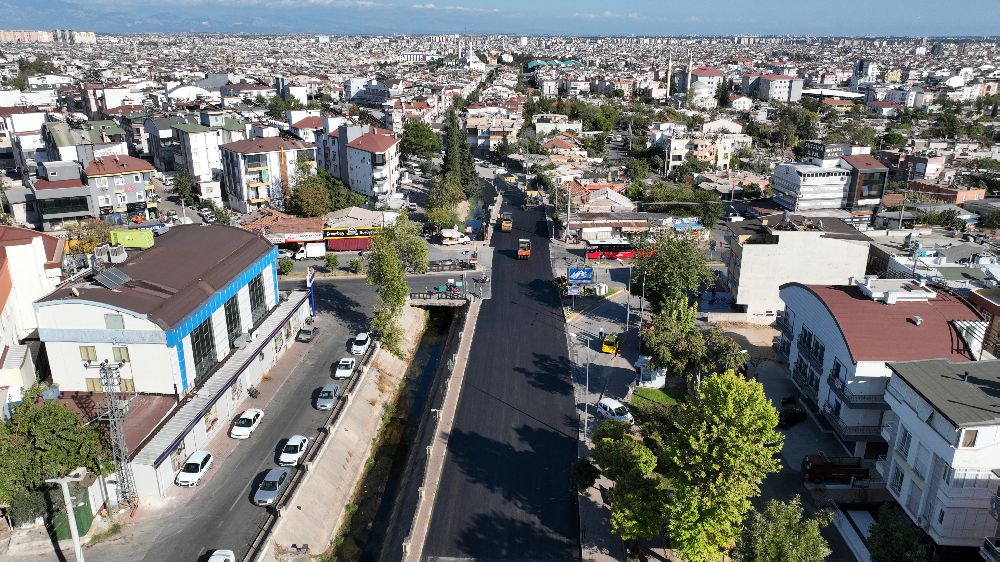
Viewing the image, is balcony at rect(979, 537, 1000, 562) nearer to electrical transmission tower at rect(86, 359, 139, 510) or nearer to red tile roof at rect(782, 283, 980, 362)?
red tile roof at rect(782, 283, 980, 362)

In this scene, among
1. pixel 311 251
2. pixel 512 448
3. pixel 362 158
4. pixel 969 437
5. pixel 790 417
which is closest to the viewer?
pixel 969 437

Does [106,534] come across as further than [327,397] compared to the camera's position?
No

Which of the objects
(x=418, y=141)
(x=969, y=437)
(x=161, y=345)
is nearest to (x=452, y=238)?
(x=161, y=345)

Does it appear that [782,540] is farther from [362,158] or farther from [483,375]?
[362,158]

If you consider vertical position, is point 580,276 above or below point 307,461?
above

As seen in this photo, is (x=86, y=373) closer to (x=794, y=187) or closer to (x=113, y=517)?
(x=113, y=517)

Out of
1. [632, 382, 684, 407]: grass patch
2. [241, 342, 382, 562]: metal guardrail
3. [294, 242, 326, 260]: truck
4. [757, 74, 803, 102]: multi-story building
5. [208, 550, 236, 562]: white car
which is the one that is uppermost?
[757, 74, 803, 102]: multi-story building

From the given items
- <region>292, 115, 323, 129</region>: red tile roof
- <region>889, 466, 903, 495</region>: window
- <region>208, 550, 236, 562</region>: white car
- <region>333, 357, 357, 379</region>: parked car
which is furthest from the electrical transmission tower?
<region>292, 115, 323, 129</region>: red tile roof

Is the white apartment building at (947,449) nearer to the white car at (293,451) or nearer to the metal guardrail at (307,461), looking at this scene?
the metal guardrail at (307,461)
